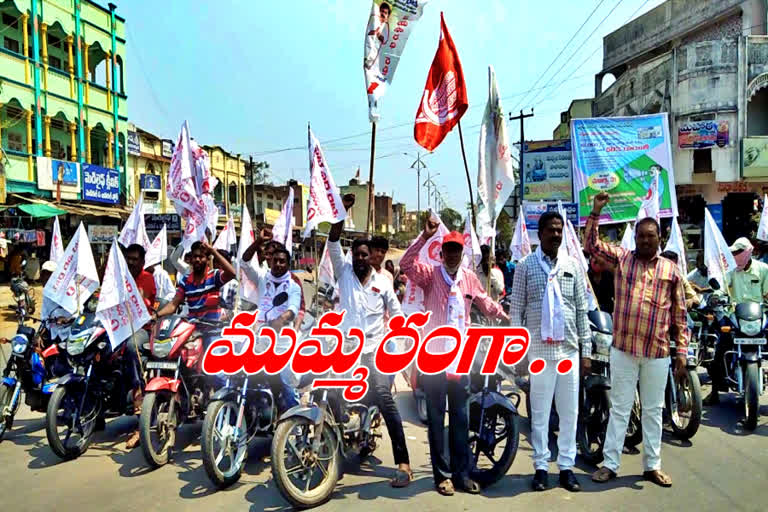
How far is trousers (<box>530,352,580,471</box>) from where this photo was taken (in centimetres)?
414

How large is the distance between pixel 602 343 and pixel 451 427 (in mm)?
1595

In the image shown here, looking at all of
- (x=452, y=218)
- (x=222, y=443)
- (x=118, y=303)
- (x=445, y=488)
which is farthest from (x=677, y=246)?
(x=452, y=218)

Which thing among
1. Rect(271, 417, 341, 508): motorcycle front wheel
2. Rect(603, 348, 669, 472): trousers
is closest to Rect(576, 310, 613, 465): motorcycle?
Rect(603, 348, 669, 472): trousers

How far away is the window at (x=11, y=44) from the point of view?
63.8 feet

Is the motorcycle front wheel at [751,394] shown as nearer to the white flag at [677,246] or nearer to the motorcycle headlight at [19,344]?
the white flag at [677,246]

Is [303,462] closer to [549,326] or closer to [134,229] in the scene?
[549,326]

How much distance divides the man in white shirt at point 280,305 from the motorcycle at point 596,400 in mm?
2439

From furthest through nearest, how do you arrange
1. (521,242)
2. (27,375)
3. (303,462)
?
(521,242) < (27,375) < (303,462)

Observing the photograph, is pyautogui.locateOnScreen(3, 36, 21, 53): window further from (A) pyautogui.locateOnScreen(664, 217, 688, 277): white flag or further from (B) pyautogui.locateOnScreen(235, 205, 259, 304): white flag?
(A) pyautogui.locateOnScreen(664, 217, 688, 277): white flag

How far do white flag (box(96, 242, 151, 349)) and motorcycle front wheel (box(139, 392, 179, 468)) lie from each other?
667mm

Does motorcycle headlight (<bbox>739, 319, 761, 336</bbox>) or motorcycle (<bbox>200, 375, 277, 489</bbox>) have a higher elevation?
motorcycle headlight (<bbox>739, 319, 761, 336</bbox>)

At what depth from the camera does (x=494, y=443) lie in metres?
4.39

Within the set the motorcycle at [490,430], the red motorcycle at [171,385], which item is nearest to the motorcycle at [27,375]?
the red motorcycle at [171,385]
